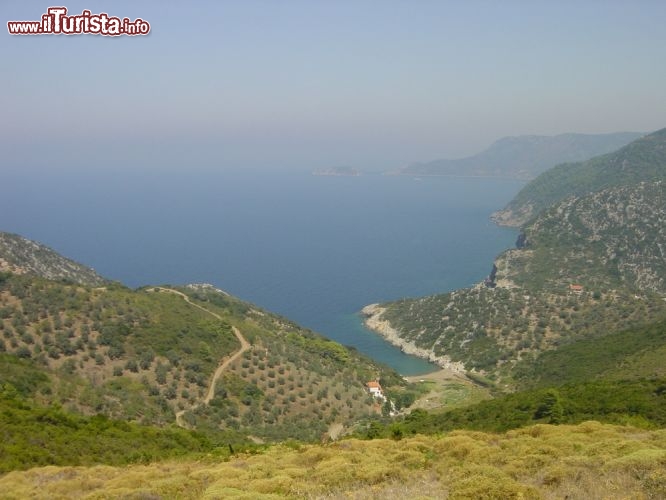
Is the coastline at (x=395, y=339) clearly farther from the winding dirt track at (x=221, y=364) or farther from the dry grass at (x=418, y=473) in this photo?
the dry grass at (x=418, y=473)

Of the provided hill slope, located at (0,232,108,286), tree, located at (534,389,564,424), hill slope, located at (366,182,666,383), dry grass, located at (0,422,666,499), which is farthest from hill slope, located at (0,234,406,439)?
hill slope, located at (366,182,666,383)

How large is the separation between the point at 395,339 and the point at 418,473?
75.9 metres

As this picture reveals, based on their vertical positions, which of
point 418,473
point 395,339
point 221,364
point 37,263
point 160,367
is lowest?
point 395,339

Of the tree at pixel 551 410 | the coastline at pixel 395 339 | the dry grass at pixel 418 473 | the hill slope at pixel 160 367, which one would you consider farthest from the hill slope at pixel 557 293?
the dry grass at pixel 418 473

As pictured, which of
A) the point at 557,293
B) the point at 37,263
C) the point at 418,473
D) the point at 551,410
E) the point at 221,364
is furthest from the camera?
the point at 557,293

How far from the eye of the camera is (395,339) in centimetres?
8744

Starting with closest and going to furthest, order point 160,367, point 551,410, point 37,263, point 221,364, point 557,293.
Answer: point 551,410
point 160,367
point 221,364
point 37,263
point 557,293

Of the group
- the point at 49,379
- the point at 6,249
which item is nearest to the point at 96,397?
the point at 49,379

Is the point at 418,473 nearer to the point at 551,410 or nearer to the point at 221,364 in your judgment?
the point at 551,410

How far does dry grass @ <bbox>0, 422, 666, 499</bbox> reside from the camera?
1012 centimetres

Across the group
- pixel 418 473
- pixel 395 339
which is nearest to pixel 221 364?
pixel 418 473

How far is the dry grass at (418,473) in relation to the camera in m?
10.1

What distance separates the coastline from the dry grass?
56383 millimetres

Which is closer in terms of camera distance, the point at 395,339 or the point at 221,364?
the point at 221,364
